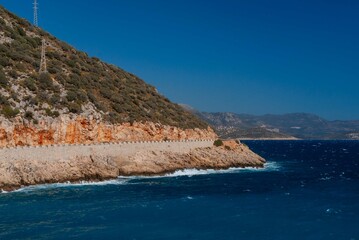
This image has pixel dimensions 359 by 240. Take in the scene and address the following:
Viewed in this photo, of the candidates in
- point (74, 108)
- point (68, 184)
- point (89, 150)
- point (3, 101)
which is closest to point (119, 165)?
point (89, 150)

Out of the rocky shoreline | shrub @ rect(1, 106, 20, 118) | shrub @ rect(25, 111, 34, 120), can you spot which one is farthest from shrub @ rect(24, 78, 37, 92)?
the rocky shoreline

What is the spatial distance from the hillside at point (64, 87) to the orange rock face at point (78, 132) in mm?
1210

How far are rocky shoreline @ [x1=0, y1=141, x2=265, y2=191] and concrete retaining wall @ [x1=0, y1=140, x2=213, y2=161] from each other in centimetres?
54

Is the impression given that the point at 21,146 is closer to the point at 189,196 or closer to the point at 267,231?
the point at 189,196

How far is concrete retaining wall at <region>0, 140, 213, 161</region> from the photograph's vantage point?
44781mm

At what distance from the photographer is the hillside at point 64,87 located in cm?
5309

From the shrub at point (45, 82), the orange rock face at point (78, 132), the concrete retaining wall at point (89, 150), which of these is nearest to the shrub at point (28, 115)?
the orange rock face at point (78, 132)

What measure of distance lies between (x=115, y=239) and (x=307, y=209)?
674 inches

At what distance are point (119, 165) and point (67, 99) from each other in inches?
466

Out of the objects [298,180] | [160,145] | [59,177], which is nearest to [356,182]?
[298,180]

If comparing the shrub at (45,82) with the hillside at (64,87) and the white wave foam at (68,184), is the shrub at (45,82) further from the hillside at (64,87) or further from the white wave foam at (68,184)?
the white wave foam at (68,184)

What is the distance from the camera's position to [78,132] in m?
54.5

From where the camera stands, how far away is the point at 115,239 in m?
25.2

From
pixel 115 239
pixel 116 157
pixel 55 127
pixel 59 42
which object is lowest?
pixel 115 239
